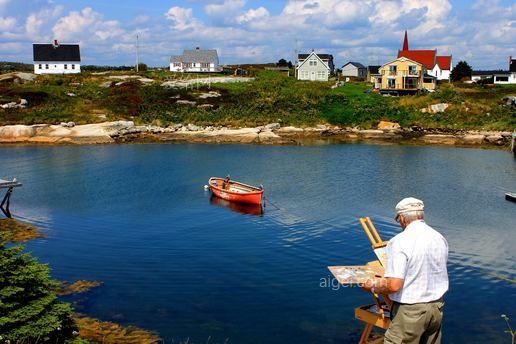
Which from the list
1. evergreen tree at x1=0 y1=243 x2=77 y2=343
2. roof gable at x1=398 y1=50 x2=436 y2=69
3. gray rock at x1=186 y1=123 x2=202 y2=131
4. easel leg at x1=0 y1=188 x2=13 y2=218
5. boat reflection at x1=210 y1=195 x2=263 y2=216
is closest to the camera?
evergreen tree at x1=0 y1=243 x2=77 y2=343

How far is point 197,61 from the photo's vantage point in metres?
135

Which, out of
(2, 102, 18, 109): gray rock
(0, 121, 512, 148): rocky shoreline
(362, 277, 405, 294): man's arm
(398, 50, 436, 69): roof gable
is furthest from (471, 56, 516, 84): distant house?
(362, 277, 405, 294): man's arm

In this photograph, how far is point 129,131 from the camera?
247ft

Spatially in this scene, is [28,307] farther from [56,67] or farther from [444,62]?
[444,62]

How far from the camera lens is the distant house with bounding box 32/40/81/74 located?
120938mm

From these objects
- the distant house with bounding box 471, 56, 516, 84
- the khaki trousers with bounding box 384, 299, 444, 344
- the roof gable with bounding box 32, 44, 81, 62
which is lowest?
the khaki trousers with bounding box 384, 299, 444, 344

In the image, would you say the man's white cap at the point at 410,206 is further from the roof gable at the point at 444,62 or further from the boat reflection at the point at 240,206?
the roof gable at the point at 444,62

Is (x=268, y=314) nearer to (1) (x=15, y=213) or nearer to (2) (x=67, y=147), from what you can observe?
(1) (x=15, y=213)

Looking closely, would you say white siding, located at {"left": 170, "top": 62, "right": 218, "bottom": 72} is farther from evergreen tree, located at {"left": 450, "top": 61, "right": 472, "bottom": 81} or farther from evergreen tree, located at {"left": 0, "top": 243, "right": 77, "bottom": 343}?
evergreen tree, located at {"left": 0, "top": 243, "right": 77, "bottom": 343}

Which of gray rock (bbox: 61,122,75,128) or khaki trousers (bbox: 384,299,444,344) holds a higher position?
gray rock (bbox: 61,122,75,128)

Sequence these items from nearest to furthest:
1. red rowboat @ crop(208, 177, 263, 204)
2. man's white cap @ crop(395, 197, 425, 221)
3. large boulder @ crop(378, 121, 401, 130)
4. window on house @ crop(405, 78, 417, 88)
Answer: man's white cap @ crop(395, 197, 425, 221) < red rowboat @ crop(208, 177, 263, 204) < large boulder @ crop(378, 121, 401, 130) < window on house @ crop(405, 78, 417, 88)

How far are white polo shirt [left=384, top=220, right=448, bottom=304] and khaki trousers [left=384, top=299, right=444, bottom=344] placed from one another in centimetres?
13

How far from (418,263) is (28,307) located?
8901mm

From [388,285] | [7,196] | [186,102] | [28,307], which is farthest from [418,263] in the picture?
[186,102]
